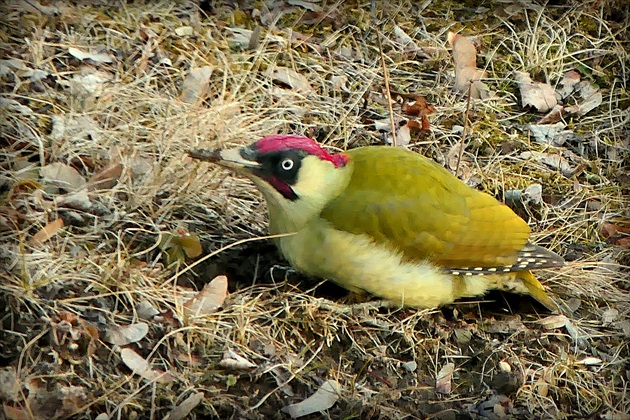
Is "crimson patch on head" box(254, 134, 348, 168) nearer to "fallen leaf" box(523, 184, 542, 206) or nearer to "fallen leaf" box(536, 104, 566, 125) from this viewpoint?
"fallen leaf" box(523, 184, 542, 206)

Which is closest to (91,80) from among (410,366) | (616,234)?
(410,366)

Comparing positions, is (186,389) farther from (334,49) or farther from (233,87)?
(334,49)

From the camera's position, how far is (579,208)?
18.0 ft

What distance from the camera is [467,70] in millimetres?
6250

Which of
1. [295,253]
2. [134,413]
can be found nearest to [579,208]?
[295,253]

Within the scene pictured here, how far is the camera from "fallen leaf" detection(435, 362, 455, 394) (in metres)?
4.29

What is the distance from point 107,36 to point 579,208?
2.83 m

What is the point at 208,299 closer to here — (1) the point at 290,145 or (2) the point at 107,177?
(1) the point at 290,145

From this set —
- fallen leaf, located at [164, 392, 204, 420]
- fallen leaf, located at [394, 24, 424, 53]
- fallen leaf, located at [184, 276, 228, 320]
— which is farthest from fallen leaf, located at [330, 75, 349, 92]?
fallen leaf, located at [164, 392, 204, 420]

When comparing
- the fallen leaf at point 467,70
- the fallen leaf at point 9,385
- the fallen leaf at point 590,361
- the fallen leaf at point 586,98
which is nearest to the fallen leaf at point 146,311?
the fallen leaf at point 9,385

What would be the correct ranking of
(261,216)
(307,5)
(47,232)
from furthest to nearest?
(307,5), (261,216), (47,232)

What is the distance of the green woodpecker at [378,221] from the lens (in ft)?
14.3

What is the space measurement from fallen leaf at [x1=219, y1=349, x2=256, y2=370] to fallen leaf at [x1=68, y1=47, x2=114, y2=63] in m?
2.23

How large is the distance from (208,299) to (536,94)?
2.87 meters
